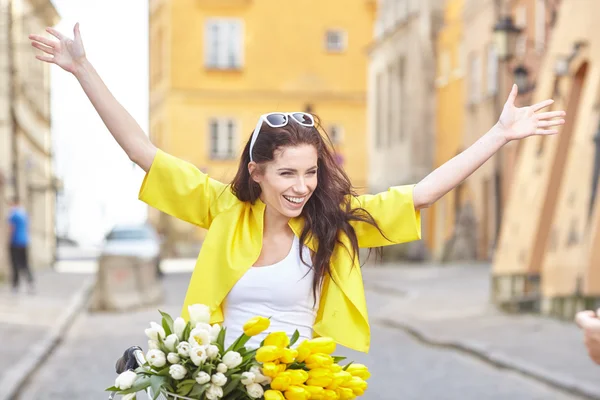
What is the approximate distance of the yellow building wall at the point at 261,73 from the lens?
52562mm

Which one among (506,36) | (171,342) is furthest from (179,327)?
(506,36)

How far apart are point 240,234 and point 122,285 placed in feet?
61.4

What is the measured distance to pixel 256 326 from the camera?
3.75 m

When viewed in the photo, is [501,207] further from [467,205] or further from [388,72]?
[388,72]

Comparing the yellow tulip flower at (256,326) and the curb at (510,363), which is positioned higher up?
the yellow tulip flower at (256,326)

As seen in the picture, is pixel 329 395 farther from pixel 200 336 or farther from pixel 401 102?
pixel 401 102

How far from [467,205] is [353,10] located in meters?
21.5

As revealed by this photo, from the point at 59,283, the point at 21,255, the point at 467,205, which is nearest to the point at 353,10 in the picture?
the point at 467,205

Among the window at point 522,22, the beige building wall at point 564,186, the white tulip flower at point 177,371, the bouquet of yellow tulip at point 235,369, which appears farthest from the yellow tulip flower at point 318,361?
the window at point 522,22

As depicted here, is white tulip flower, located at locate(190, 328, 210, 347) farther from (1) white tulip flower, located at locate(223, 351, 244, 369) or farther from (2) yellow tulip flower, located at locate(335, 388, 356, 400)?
(2) yellow tulip flower, located at locate(335, 388, 356, 400)

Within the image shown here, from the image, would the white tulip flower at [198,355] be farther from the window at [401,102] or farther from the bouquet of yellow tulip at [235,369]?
the window at [401,102]

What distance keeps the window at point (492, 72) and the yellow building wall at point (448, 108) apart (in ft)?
10.2

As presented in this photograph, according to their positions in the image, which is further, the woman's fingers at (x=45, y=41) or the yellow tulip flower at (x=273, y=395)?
the woman's fingers at (x=45, y=41)

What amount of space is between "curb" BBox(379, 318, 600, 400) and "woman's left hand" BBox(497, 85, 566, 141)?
247 inches
